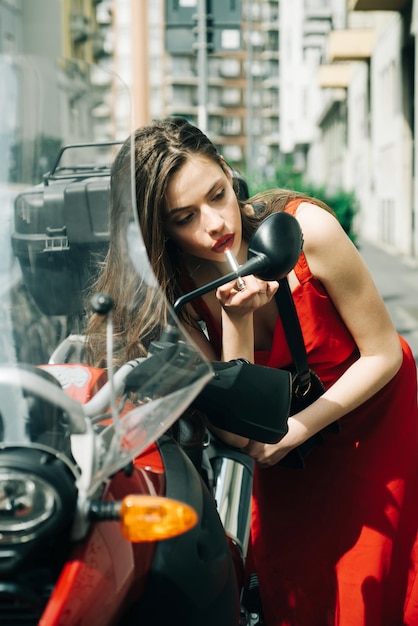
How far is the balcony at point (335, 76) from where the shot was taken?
37188 mm

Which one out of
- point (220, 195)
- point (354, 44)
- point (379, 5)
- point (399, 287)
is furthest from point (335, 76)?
point (220, 195)

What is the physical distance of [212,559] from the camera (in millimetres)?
1645

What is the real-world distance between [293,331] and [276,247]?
439mm

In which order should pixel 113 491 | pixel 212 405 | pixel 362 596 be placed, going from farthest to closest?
pixel 362 596 → pixel 212 405 → pixel 113 491

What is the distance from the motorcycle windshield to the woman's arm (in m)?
0.52

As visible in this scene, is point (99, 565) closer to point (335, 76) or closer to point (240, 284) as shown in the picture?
point (240, 284)

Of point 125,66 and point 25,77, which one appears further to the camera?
point 125,66

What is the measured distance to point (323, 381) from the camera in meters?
2.24

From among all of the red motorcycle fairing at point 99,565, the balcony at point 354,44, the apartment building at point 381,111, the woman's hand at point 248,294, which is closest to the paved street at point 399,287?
the apartment building at point 381,111

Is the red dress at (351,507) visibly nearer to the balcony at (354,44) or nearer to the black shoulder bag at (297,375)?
the black shoulder bag at (297,375)

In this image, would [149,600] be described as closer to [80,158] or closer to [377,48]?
[80,158]

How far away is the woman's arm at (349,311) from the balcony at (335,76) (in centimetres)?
3644

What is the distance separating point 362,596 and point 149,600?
906 mm

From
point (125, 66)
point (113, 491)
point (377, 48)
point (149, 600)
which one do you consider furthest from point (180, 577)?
point (125, 66)
